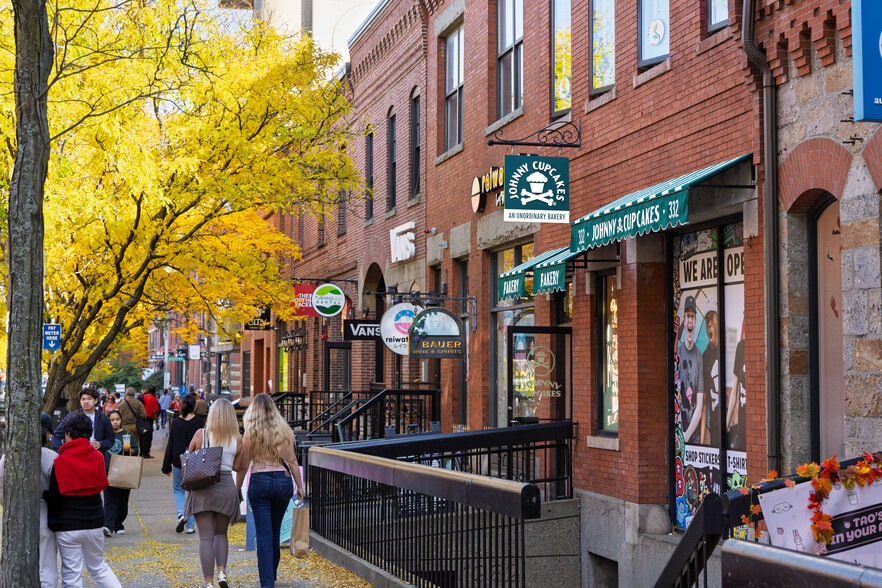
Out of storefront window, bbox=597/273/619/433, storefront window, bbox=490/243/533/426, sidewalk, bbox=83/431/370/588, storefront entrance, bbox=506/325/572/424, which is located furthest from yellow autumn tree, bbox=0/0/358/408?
storefront window, bbox=597/273/619/433

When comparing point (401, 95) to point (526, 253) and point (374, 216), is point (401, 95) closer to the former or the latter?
point (374, 216)

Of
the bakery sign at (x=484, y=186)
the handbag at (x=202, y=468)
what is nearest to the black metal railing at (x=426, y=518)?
the handbag at (x=202, y=468)

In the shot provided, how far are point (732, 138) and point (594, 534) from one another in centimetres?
532

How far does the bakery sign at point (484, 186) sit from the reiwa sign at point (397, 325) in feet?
7.54

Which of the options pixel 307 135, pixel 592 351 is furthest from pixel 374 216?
pixel 592 351

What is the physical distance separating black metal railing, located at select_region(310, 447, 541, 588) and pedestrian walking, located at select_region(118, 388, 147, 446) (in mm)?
11158

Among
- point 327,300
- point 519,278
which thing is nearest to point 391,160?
point 327,300

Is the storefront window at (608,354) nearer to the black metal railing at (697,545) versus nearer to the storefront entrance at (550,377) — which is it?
the storefront entrance at (550,377)

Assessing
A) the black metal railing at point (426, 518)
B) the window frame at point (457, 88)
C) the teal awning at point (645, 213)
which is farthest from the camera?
the window frame at point (457, 88)

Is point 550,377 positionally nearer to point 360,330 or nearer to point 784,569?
point 360,330

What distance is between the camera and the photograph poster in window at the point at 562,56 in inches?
581

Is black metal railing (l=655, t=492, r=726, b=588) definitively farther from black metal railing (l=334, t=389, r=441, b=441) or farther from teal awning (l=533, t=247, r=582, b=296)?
black metal railing (l=334, t=389, r=441, b=441)

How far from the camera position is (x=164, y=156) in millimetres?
19359

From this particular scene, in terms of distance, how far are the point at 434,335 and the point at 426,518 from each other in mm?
8288
